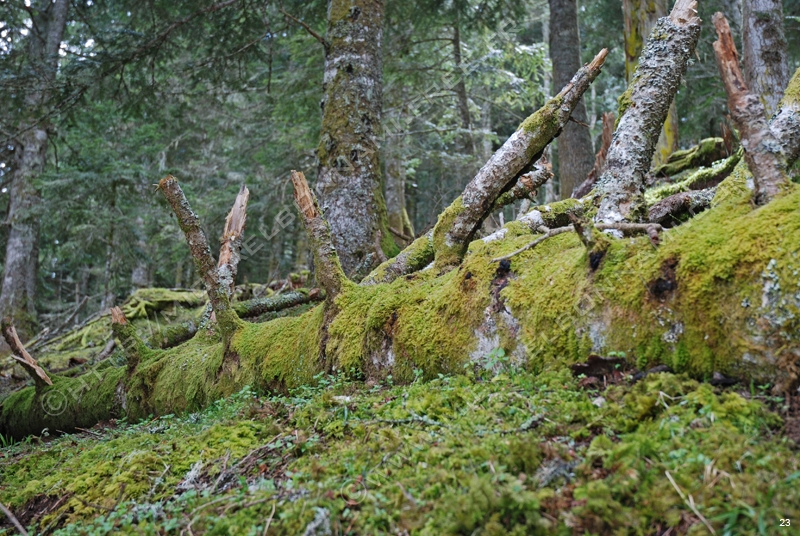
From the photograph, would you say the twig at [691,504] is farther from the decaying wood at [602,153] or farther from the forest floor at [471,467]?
the decaying wood at [602,153]

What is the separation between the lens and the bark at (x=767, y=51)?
7953mm

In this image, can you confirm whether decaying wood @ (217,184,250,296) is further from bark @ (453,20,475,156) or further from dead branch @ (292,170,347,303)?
bark @ (453,20,475,156)

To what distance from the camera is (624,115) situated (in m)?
4.00

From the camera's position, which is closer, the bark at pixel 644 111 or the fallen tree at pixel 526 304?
the fallen tree at pixel 526 304

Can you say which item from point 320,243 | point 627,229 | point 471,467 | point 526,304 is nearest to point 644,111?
point 627,229

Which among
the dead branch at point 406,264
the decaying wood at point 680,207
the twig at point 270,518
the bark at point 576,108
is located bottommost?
the twig at point 270,518

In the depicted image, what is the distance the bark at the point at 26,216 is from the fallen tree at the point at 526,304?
879cm

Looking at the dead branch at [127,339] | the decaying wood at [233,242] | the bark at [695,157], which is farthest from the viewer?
the bark at [695,157]

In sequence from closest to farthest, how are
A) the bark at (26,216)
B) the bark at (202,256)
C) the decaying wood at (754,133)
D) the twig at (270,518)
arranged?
the twig at (270,518)
the decaying wood at (754,133)
the bark at (202,256)
the bark at (26,216)

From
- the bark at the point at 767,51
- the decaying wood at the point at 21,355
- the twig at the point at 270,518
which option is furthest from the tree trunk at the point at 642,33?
the decaying wood at the point at 21,355

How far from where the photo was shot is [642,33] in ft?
28.4

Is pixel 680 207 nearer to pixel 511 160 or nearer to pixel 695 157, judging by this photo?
pixel 511 160

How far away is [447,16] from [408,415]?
10.8m

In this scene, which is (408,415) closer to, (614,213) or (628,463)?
(628,463)
